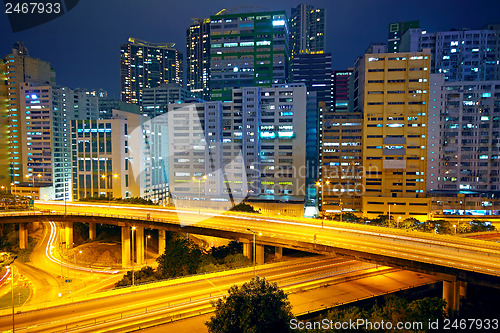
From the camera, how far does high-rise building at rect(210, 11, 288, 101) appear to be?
111125 millimetres

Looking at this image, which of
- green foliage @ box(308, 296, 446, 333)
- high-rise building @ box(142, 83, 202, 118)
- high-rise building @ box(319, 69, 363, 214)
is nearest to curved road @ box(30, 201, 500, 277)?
green foliage @ box(308, 296, 446, 333)

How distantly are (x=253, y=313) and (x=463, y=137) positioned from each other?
8313 cm

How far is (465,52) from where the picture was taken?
9912 centimetres

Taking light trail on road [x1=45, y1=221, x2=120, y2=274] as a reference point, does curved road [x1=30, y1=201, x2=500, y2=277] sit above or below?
above

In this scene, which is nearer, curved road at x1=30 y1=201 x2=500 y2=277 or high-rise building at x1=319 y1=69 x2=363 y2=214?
curved road at x1=30 y1=201 x2=500 y2=277

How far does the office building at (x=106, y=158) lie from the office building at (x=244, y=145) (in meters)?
12.0

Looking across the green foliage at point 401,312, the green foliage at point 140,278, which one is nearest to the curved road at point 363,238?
the green foliage at point 401,312

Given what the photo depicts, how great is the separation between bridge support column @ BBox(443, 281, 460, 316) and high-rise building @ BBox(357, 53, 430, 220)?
48.0 meters

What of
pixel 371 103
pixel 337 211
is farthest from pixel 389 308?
pixel 371 103

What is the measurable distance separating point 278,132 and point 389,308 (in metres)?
67.6

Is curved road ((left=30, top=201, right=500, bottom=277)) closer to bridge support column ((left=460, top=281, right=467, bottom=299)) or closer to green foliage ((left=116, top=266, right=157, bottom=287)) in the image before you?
bridge support column ((left=460, top=281, right=467, bottom=299))

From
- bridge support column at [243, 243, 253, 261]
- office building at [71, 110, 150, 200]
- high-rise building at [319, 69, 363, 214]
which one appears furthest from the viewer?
office building at [71, 110, 150, 200]

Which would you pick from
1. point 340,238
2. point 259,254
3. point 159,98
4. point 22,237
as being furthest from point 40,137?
point 340,238

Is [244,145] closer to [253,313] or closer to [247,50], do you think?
[247,50]
